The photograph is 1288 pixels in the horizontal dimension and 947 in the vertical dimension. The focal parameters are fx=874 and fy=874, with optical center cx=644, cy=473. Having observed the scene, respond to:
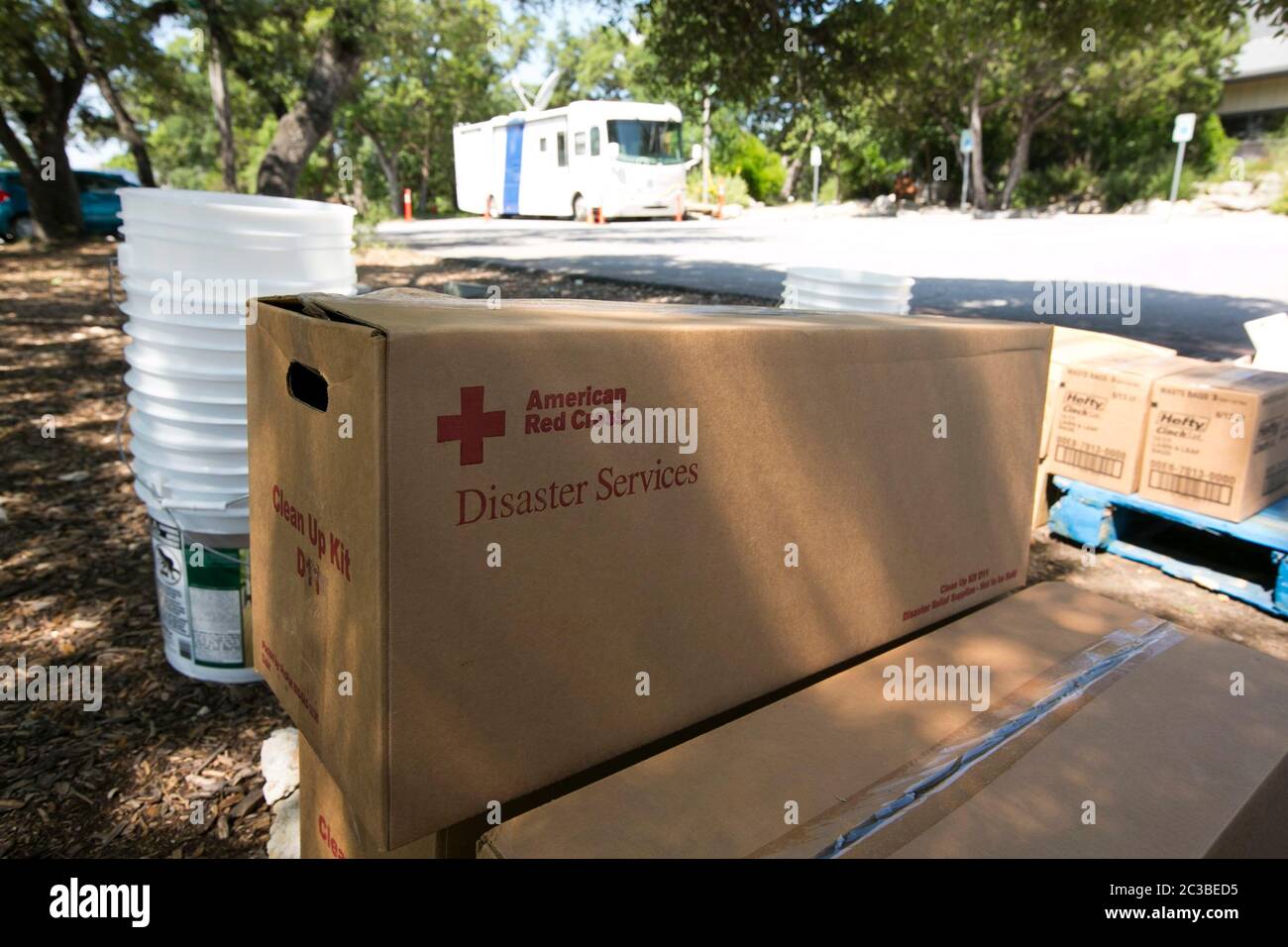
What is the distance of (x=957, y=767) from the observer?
1.28m

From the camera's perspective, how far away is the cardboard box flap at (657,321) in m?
1.11

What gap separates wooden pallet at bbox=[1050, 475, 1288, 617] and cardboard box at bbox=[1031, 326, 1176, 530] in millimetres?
68

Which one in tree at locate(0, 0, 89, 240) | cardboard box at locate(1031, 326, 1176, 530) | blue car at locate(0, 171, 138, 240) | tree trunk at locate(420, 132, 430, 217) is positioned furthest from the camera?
tree trunk at locate(420, 132, 430, 217)

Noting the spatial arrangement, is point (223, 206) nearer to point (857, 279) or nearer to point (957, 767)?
point (957, 767)

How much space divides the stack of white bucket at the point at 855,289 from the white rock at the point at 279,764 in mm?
2344

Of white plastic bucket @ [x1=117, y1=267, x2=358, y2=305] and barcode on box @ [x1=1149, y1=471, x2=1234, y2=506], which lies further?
barcode on box @ [x1=1149, y1=471, x2=1234, y2=506]

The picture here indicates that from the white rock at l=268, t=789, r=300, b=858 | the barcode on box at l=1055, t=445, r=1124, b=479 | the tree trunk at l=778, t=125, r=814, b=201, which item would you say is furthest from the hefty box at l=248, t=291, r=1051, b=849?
the tree trunk at l=778, t=125, r=814, b=201

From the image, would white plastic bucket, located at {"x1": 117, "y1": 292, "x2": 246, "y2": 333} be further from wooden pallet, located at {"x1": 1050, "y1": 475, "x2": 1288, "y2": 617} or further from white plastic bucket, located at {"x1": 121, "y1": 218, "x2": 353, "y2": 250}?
wooden pallet, located at {"x1": 1050, "y1": 475, "x2": 1288, "y2": 617}

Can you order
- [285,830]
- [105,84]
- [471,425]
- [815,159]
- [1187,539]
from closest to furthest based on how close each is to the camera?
[471,425] → [285,830] → [1187,539] → [105,84] → [815,159]

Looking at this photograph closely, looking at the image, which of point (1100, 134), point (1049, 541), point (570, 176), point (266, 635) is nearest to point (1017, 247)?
point (1049, 541)

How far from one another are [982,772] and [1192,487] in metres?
2.83

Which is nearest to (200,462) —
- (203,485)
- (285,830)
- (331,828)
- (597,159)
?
(203,485)

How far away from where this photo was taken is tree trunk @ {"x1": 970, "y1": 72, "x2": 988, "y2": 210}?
83.8 feet
